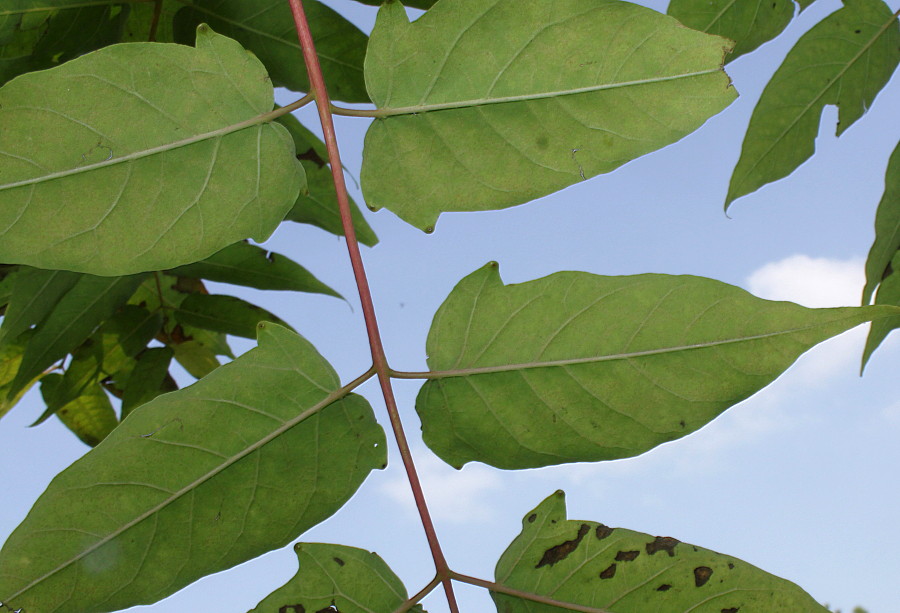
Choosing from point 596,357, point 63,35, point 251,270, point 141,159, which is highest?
point 63,35

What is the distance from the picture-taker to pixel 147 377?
1643mm

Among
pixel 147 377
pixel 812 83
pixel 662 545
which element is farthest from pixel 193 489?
pixel 812 83

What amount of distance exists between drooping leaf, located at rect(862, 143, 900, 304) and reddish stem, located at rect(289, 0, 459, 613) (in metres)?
0.97

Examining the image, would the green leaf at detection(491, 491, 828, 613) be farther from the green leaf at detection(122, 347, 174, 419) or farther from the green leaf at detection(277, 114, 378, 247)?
the green leaf at detection(122, 347, 174, 419)

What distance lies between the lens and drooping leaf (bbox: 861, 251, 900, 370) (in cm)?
138

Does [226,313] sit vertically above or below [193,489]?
above

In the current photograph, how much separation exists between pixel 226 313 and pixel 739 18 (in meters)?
1.04

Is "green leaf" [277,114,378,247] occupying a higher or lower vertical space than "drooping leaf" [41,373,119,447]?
higher

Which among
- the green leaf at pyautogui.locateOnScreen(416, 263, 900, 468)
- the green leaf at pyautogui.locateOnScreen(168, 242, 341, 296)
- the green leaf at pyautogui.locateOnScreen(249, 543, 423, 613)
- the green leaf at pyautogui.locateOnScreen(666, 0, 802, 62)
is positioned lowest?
the green leaf at pyautogui.locateOnScreen(249, 543, 423, 613)

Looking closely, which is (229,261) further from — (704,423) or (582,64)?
(704,423)

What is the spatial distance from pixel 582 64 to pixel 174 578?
2.19 ft

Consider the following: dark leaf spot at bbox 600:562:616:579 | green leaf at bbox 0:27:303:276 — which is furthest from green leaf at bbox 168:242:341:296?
dark leaf spot at bbox 600:562:616:579

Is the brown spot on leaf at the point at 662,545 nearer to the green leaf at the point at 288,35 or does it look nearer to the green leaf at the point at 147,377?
the green leaf at the point at 288,35

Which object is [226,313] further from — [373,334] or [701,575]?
[701,575]
